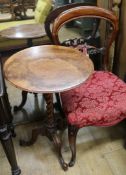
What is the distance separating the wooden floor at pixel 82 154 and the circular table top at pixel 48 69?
674mm

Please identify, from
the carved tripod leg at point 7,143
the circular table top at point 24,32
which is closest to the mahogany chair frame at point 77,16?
the carved tripod leg at point 7,143

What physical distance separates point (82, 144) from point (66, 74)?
70 centimetres

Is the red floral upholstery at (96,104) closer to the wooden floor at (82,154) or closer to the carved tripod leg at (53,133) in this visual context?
the carved tripod leg at (53,133)

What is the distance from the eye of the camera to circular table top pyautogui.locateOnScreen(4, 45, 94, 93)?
991mm

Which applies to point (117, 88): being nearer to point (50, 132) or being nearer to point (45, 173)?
point (50, 132)

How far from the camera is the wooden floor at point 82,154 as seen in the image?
1.35 metres

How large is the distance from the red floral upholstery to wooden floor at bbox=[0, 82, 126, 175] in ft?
1.06

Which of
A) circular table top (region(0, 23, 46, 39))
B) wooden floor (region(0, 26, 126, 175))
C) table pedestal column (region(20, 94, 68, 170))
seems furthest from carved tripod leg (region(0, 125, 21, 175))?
circular table top (region(0, 23, 46, 39))

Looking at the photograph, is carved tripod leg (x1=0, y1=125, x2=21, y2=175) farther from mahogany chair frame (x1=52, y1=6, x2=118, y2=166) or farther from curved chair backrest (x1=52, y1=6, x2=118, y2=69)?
curved chair backrest (x1=52, y1=6, x2=118, y2=69)

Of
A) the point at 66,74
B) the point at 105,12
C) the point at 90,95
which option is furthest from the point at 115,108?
the point at 105,12

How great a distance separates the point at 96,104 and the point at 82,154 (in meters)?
0.44

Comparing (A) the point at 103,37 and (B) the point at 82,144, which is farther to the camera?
(A) the point at 103,37

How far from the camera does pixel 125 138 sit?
1553 millimetres

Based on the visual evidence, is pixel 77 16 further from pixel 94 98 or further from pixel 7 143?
pixel 7 143
